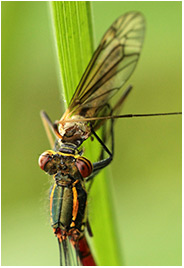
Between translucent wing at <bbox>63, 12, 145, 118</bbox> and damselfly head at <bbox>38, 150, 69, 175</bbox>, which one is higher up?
translucent wing at <bbox>63, 12, 145, 118</bbox>

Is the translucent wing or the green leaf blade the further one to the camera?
the translucent wing

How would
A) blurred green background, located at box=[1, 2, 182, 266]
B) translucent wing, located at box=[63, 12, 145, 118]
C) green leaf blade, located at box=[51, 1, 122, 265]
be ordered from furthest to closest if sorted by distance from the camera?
blurred green background, located at box=[1, 2, 182, 266]
translucent wing, located at box=[63, 12, 145, 118]
green leaf blade, located at box=[51, 1, 122, 265]

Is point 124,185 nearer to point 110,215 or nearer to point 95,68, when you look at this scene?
point 110,215

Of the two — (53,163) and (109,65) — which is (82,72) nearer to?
(109,65)

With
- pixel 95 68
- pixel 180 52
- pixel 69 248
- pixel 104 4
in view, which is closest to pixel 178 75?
pixel 180 52

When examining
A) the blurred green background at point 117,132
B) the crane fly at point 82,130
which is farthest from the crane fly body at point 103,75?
the blurred green background at point 117,132

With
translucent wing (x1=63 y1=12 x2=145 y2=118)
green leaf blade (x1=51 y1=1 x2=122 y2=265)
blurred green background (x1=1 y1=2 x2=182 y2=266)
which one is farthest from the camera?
blurred green background (x1=1 y1=2 x2=182 y2=266)

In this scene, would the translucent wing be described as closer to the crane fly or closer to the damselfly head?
the crane fly

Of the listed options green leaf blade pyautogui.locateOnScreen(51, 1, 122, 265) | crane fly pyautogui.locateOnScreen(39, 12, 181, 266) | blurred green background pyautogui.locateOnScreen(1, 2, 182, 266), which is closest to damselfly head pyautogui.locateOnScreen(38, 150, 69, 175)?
crane fly pyautogui.locateOnScreen(39, 12, 181, 266)
